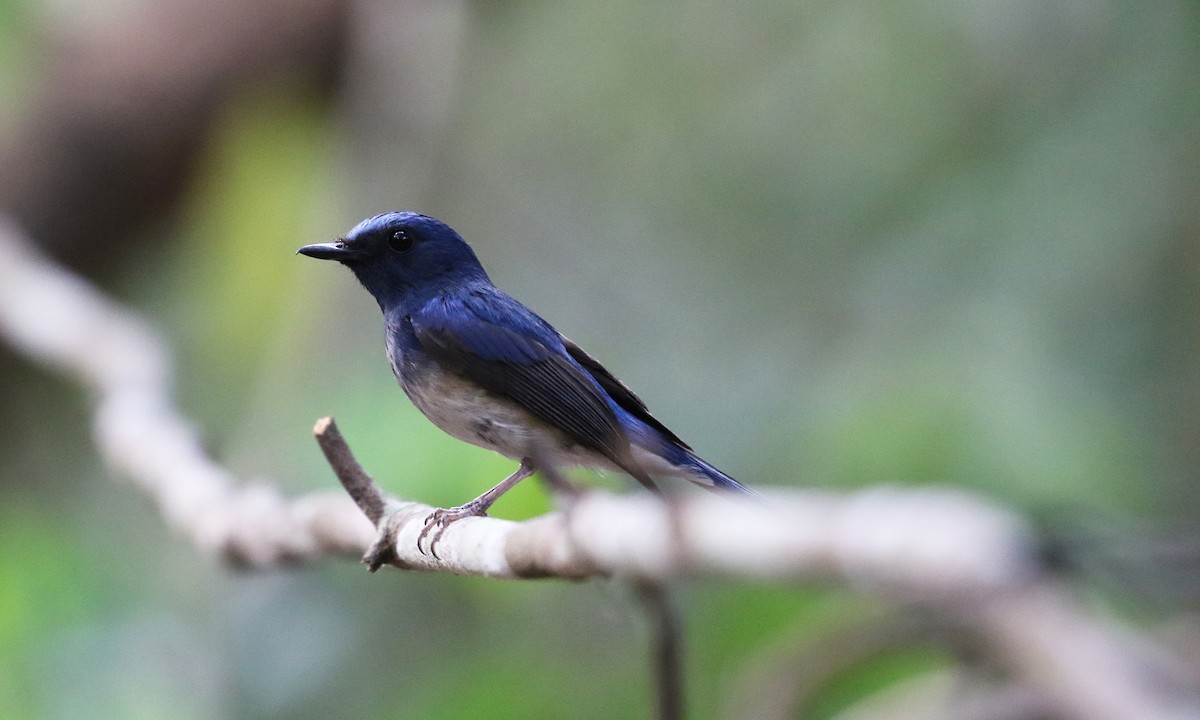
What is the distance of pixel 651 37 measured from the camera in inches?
278

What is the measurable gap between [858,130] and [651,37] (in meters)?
1.36

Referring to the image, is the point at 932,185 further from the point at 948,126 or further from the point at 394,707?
the point at 394,707

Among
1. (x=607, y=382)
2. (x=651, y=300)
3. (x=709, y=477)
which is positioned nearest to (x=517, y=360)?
(x=607, y=382)

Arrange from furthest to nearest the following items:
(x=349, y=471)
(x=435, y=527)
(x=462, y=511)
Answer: (x=462, y=511)
(x=349, y=471)
(x=435, y=527)

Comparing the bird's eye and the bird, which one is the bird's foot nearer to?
the bird

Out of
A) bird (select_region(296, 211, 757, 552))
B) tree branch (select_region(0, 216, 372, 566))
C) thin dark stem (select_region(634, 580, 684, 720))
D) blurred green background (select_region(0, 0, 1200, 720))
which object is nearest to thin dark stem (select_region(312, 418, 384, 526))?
tree branch (select_region(0, 216, 372, 566))

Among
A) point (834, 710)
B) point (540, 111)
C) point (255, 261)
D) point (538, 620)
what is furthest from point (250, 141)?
point (834, 710)

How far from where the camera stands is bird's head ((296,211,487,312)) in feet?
9.56

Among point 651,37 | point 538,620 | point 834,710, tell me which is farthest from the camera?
point 651,37

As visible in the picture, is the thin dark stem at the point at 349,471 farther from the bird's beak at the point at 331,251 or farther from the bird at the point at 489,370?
the bird's beak at the point at 331,251

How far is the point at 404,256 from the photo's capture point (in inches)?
118

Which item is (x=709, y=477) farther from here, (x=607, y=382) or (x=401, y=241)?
(x=401, y=241)

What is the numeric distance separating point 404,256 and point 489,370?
15.2 inches

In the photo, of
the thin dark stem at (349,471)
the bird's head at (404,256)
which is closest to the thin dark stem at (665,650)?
the thin dark stem at (349,471)
